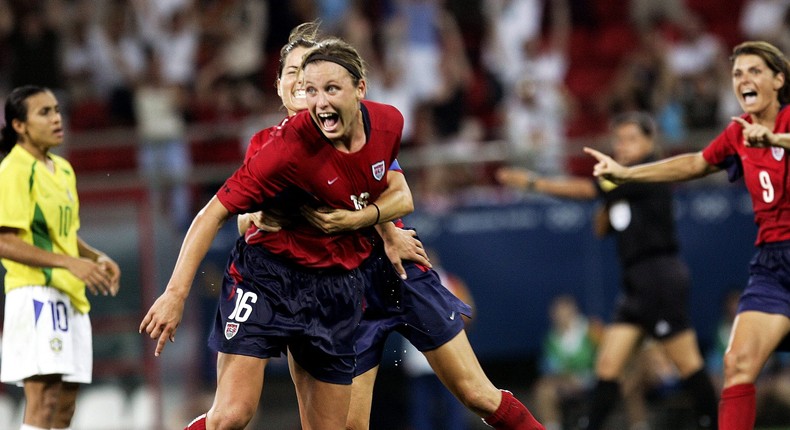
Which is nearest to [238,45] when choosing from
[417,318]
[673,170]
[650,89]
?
[650,89]

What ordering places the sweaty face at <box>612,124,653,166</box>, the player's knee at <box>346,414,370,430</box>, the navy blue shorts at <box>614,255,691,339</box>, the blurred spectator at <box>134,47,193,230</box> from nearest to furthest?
the player's knee at <box>346,414,370,430</box> < the navy blue shorts at <box>614,255,691,339</box> < the sweaty face at <box>612,124,653,166</box> < the blurred spectator at <box>134,47,193,230</box>

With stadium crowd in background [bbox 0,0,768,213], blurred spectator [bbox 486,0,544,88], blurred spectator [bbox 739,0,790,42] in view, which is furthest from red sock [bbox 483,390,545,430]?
blurred spectator [bbox 739,0,790,42]

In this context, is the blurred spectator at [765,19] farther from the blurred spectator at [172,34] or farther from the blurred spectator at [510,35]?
the blurred spectator at [172,34]

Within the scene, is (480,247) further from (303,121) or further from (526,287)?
(303,121)

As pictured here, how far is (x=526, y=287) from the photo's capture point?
11.4 m

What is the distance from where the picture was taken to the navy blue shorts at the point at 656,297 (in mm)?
8312

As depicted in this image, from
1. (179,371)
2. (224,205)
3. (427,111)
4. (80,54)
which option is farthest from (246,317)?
(80,54)

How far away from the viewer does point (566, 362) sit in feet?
36.6

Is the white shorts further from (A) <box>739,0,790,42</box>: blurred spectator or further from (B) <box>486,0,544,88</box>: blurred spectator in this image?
(A) <box>739,0,790,42</box>: blurred spectator

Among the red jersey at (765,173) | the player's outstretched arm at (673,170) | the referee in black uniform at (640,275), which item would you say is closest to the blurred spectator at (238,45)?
the referee in black uniform at (640,275)

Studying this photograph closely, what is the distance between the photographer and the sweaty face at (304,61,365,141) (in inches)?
201

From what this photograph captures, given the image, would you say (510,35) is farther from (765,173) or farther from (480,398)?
(480,398)

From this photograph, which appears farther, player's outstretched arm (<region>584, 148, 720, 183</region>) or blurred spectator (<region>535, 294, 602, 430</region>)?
blurred spectator (<region>535, 294, 602, 430</region>)

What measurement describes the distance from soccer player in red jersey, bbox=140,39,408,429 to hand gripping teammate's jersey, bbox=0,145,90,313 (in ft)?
4.84
